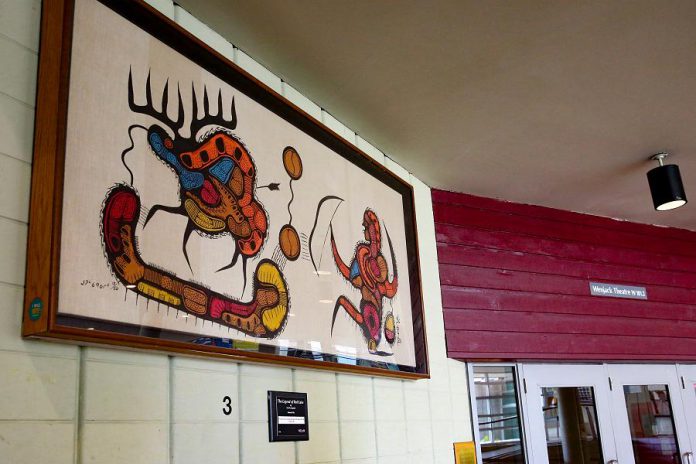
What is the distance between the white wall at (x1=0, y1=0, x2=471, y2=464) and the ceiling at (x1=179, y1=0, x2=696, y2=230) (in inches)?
10.5

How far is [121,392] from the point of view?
1.75 metres

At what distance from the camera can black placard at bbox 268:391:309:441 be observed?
2289 mm

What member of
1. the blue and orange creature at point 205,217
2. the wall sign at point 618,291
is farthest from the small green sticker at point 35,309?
the wall sign at point 618,291

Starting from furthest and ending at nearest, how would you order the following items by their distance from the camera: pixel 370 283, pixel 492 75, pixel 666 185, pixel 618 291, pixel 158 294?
pixel 618 291
pixel 666 185
pixel 370 283
pixel 492 75
pixel 158 294

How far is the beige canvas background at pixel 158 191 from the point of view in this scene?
1708 mm

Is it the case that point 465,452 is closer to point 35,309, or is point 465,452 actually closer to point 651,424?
point 651,424

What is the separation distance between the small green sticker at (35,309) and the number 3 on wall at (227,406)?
2.41 ft

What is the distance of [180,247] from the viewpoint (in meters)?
2.02

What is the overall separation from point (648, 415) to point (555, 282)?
1.19 m

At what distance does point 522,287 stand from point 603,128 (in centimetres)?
123

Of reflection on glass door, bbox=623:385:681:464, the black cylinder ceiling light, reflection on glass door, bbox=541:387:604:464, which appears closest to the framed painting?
reflection on glass door, bbox=541:387:604:464

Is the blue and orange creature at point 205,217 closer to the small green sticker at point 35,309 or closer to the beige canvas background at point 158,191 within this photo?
the beige canvas background at point 158,191

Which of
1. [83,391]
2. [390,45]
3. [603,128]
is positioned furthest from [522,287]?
[83,391]

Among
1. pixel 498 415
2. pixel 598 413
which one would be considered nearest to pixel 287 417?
pixel 498 415
